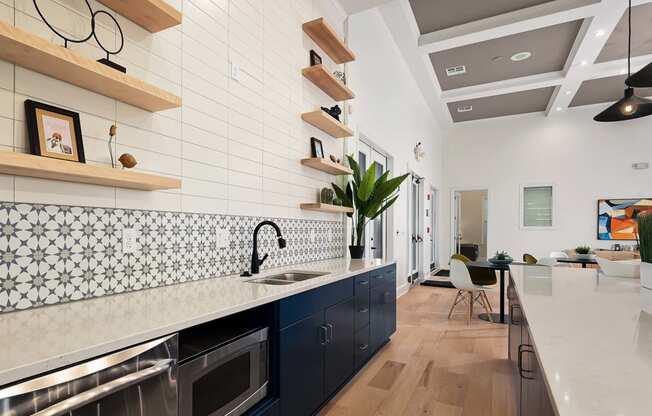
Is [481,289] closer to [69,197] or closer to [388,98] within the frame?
[388,98]

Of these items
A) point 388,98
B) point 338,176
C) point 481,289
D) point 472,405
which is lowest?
point 472,405

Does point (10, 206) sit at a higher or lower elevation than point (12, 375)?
higher

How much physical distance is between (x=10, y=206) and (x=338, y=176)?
2.79 meters

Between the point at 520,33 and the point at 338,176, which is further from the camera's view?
the point at 520,33

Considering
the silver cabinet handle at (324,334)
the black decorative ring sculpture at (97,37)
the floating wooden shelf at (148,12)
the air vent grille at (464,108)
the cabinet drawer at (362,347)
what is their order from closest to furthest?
the black decorative ring sculpture at (97,37), the floating wooden shelf at (148,12), the silver cabinet handle at (324,334), the cabinet drawer at (362,347), the air vent grille at (464,108)

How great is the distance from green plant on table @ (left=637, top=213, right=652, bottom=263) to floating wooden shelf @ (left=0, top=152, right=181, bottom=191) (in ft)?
7.04

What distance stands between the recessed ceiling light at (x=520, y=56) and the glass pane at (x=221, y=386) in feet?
20.4

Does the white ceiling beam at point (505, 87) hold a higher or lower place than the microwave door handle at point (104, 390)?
higher

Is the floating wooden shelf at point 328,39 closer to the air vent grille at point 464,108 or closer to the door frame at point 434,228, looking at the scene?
the air vent grille at point 464,108

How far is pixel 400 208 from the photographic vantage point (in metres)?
5.79

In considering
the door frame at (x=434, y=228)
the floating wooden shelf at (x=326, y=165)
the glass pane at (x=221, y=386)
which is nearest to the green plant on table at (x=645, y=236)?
the glass pane at (x=221, y=386)

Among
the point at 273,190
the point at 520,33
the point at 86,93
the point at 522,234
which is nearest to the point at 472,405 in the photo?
the point at 273,190

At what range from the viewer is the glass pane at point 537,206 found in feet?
27.9

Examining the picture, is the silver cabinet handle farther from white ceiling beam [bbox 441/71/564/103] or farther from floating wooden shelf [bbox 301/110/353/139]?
white ceiling beam [bbox 441/71/564/103]
